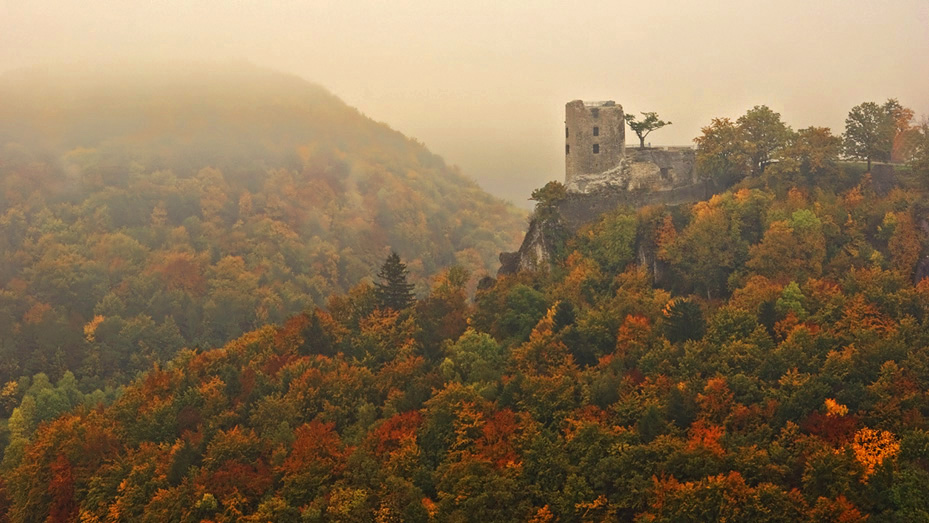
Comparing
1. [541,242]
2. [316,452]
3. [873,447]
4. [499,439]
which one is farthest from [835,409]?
[316,452]

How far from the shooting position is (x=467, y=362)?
217ft

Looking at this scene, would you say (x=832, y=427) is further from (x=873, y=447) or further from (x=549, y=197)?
(x=549, y=197)

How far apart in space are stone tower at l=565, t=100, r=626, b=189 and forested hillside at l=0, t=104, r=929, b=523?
148 inches

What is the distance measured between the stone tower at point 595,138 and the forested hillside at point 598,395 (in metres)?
3.75

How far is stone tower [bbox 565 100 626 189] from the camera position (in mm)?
73375

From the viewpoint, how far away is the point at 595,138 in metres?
73.5

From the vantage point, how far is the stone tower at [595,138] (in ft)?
241

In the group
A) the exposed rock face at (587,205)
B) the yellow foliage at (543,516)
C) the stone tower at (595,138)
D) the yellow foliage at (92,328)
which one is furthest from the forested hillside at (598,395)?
the yellow foliage at (92,328)

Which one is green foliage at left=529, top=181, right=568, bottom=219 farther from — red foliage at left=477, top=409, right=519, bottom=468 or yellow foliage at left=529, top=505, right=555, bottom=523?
yellow foliage at left=529, top=505, right=555, bottom=523

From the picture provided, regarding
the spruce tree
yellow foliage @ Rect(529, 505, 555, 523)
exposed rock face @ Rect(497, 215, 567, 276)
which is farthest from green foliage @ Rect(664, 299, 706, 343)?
the spruce tree

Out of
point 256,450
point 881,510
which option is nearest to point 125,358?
point 256,450

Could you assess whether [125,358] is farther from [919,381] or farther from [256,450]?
[919,381]

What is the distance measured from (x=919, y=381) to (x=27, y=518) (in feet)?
162

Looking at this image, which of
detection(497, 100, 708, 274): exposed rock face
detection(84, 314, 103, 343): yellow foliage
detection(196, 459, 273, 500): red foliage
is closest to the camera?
detection(196, 459, 273, 500): red foliage
